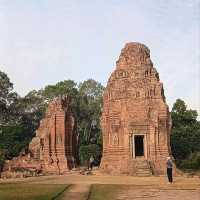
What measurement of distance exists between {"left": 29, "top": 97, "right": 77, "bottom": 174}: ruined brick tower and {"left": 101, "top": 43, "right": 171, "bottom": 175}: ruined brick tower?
714 centimetres

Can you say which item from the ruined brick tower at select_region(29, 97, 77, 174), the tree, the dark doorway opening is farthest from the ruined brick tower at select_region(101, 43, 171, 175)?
the tree

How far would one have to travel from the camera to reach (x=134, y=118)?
35938mm

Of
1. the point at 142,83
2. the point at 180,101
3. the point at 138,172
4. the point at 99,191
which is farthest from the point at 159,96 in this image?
the point at 180,101

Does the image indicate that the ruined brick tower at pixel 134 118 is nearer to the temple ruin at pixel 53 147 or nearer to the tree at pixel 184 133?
the temple ruin at pixel 53 147

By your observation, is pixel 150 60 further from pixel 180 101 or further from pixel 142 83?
pixel 180 101

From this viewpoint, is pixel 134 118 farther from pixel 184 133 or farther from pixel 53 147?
pixel 184 133

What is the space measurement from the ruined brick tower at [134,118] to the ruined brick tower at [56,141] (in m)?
7.14

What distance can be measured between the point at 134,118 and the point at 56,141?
35.9ft

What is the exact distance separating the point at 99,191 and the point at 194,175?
53.9ft

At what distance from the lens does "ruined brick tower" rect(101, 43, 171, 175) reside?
35562mm

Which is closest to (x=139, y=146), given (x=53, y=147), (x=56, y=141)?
(x=56, y=141)

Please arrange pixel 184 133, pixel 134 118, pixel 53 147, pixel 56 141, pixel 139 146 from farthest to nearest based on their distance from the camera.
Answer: pixel 184 133, pixel 56 141, pixel 53 147, pixel 139 146, pixel 134 118

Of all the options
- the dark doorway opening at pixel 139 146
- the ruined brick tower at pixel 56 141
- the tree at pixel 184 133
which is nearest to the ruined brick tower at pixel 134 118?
the dark doorway opening at pixel 139 146

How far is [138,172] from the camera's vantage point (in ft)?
111
